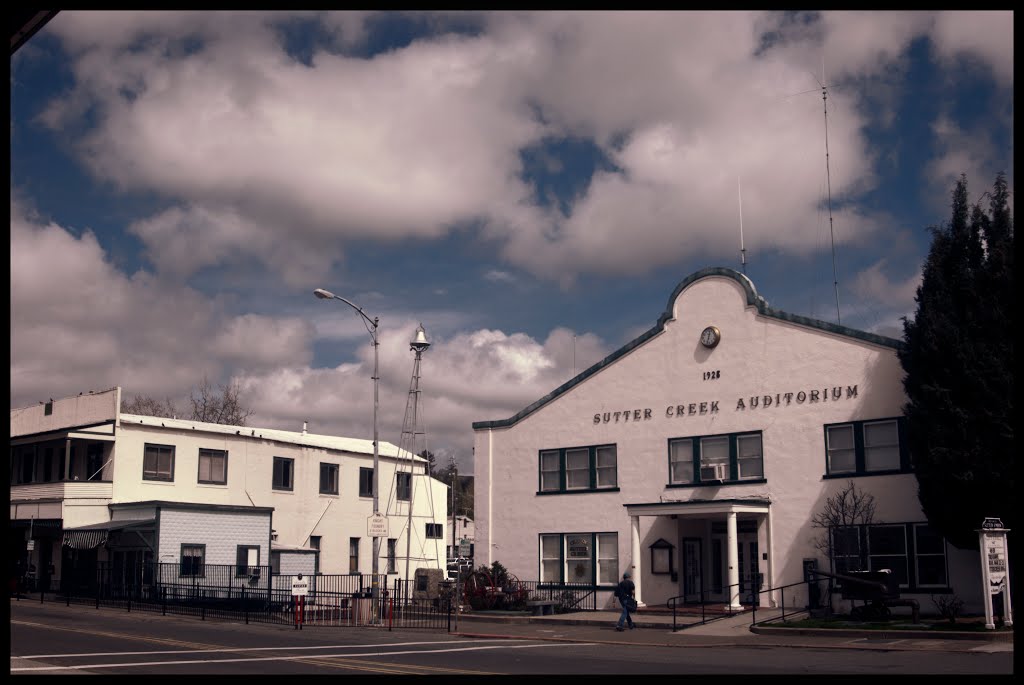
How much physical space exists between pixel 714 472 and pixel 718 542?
3.00m

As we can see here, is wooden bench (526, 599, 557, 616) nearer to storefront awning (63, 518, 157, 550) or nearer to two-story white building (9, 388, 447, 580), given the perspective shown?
two-story white building (9, 388, 447, 580)

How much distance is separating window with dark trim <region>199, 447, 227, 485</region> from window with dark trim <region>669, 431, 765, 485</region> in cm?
2290

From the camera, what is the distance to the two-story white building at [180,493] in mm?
42344

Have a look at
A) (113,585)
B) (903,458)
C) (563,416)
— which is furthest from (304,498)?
(903,458)

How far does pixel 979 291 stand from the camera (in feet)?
89.9

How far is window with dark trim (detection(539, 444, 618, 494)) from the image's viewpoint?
37812 mm

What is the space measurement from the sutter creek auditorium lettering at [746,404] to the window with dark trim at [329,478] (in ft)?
67.1

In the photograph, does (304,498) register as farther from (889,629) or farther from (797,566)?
(889,629)

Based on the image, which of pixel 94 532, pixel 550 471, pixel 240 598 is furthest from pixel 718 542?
pixel 94 532

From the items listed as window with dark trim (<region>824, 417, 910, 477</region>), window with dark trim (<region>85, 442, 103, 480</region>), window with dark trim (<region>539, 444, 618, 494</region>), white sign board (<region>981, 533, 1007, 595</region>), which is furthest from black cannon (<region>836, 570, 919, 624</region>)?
window with dark trim (<region>85, 442, 103, 480</region>)

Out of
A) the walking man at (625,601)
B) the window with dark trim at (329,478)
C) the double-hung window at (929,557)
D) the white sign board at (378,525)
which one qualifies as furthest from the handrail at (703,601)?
the window with dark trim at (329,478)

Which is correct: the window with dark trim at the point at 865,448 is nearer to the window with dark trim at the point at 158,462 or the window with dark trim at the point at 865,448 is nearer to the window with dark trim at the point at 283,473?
the window with dark trim at the point at 283,473
